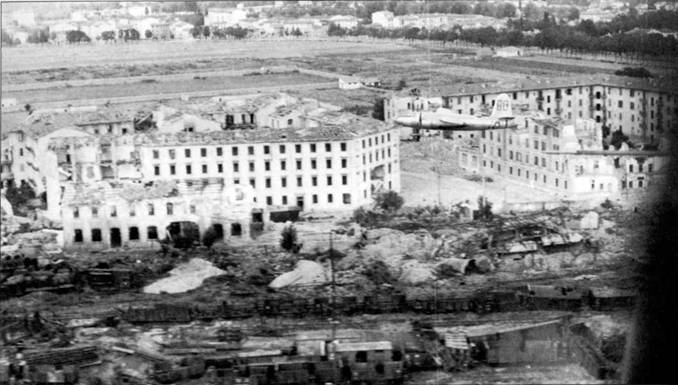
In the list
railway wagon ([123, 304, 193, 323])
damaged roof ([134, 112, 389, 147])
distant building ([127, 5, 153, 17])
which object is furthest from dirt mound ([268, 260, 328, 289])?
distant building ([127, 5, 153, 17])

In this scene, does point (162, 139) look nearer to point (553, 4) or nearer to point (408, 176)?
point (408, 176)

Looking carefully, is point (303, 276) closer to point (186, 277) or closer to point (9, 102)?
point (186, 277)

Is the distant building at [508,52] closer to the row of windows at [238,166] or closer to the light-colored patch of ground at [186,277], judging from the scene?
the row of windows at [238,166]

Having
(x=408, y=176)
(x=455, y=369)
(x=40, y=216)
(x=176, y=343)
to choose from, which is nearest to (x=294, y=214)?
(x=408, y=176)

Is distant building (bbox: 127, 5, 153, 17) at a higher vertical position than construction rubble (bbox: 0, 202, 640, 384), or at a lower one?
higher

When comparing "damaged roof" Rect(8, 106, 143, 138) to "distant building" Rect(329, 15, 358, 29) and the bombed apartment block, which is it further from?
"distant building" Rect(329, 15, 358, 29)

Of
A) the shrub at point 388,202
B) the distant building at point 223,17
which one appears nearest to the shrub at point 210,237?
the shrub at point 388,202
